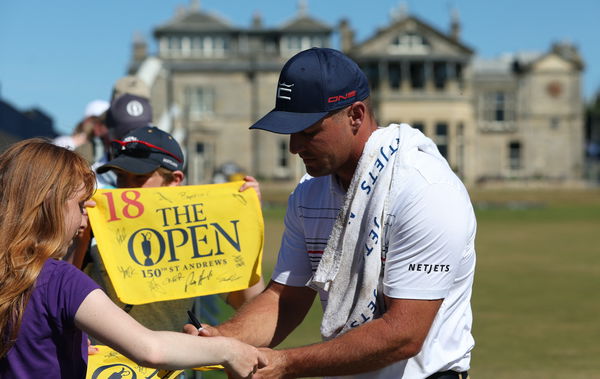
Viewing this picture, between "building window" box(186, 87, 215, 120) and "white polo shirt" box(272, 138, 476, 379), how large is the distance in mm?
67027

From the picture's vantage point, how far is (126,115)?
6.41 meters

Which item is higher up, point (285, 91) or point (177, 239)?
Result: point (285, 91)

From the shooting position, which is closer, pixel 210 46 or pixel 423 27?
pixel 210 46

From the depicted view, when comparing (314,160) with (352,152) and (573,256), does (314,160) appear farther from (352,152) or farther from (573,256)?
(573,256)

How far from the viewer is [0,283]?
9.43ft

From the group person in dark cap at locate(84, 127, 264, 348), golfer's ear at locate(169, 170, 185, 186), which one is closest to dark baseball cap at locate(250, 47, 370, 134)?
person in dark cap at locate(84, 127, 264, 348)

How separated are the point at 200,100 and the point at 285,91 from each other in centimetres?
6733

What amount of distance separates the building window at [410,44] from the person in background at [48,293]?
233 ft

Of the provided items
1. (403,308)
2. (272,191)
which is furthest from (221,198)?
(272,191)

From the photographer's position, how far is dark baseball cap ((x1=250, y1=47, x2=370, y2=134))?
335cm

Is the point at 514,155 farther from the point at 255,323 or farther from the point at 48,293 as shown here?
the point at 48,293

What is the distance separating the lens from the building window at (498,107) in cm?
7500

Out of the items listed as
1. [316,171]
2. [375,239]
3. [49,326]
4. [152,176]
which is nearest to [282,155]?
[152,176]

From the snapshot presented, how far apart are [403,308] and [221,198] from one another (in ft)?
6.23
